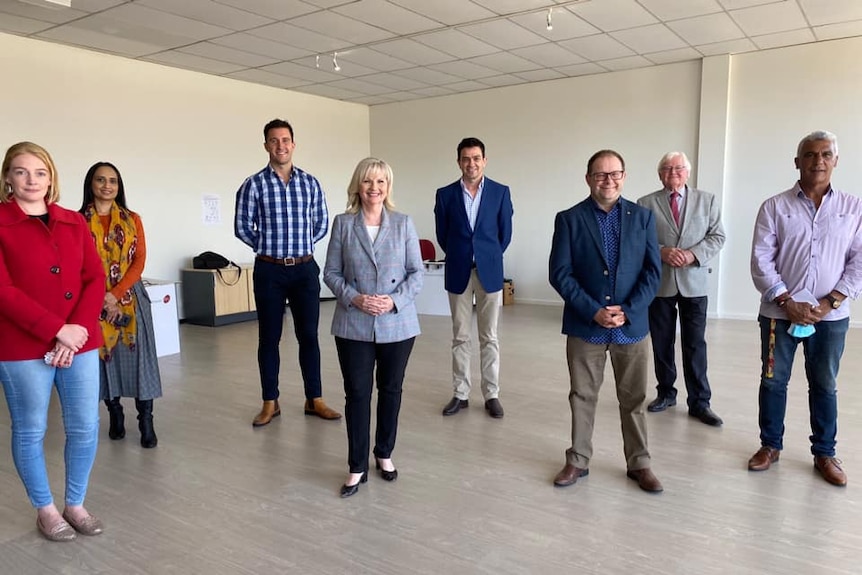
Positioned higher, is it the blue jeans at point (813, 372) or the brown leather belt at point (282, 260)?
the brown leather belt at point (282, 260)

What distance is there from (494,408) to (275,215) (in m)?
1.80

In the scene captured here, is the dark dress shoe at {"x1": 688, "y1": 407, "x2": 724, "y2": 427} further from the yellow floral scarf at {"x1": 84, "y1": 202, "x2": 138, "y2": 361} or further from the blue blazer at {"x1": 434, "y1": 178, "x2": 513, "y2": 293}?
the yellow floral scarf at {"x1": 84, "y1": 202, "x2": 138, "y2": 361}

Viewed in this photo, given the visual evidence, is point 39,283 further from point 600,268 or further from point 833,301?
point 833,301

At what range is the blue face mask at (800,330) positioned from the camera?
9.18 ft

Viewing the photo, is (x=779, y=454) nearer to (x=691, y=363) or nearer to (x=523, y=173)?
(x=691, y=363)

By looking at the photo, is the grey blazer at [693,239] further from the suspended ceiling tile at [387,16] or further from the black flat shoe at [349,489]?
the suspended ceiling tile at [387,16]

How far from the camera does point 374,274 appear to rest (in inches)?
110

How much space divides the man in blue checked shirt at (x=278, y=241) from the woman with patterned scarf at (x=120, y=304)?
0.61 m

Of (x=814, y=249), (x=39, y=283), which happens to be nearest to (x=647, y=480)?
(x=814, y=249)

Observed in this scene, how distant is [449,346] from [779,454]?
10.9ft

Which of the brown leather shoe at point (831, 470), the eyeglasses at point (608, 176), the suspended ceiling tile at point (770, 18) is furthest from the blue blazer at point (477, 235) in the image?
the suspended ceiling tile at point (770, 18)

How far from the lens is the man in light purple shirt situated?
277 cm

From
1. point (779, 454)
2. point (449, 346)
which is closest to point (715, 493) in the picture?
point (779, 454)

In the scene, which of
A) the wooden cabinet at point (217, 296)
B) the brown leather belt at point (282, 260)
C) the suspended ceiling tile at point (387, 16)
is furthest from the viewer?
the wooden cabinet at point (217, 296)
